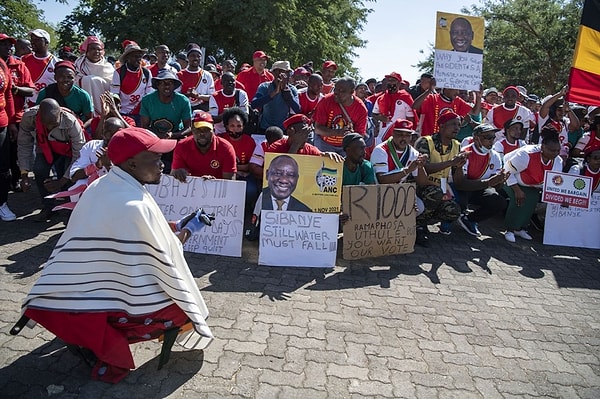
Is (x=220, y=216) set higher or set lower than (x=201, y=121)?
lower

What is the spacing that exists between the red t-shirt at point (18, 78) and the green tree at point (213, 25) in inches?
539

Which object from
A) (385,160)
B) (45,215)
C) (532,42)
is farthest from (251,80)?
(532,42)

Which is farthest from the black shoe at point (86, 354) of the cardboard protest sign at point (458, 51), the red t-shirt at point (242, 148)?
the cardboard protest sign at point (458, 51)

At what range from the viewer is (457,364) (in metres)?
3.56

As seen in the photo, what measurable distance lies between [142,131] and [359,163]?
133 inches

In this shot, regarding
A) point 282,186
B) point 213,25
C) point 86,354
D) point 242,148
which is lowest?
point 86,354

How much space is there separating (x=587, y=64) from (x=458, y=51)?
2.09 metres

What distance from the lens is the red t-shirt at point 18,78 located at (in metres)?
6.65

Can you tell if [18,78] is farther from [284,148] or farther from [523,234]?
[523,234]

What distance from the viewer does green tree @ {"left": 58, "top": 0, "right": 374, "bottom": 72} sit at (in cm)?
1998

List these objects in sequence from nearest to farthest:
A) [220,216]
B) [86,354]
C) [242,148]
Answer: [86,354]
[220,216]
[242,148]

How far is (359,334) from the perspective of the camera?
3873 millimetres

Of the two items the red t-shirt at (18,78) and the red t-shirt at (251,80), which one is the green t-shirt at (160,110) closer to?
the red t-shirt at (18,78)

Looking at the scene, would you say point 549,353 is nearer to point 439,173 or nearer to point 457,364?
point 457,364
